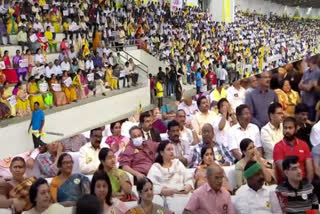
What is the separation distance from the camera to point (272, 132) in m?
0.60

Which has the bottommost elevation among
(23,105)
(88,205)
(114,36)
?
(114,36)

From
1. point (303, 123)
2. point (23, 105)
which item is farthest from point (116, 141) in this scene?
point (23, 105)

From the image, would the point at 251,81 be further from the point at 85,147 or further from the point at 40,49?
the point at 40,49

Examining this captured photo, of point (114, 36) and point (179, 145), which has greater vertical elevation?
point (179, 145)

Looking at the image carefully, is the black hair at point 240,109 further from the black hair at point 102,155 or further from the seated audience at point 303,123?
the black hair at point 102,155

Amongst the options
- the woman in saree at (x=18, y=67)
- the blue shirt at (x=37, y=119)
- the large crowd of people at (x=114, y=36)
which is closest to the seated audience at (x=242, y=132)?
the blue shirt at (x=37, y=119)

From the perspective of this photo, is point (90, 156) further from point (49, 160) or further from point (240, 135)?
point (240, 135)

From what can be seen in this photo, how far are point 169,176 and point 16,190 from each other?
19 cm

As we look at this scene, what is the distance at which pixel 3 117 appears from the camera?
1066 mm

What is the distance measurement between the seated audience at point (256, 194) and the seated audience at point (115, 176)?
130 mm

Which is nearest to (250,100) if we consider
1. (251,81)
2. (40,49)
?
(251,81)

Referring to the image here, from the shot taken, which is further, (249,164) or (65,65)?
(65,65)

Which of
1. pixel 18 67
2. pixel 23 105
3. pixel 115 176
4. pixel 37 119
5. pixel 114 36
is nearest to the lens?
pixel 115 176

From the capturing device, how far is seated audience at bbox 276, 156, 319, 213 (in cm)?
57
